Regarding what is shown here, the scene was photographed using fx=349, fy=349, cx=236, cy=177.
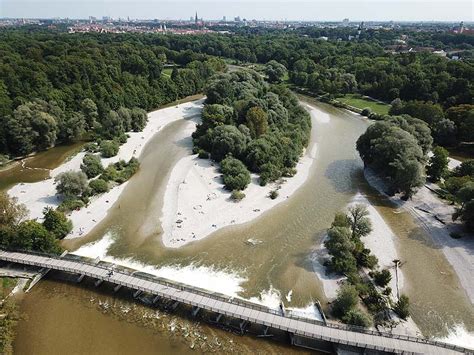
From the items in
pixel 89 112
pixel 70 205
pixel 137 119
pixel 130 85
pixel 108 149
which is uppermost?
pixel 130 85

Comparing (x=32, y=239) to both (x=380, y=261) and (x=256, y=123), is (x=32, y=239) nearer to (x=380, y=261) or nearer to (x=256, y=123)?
(x=380, y=261)

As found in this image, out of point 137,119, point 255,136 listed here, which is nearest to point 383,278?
point 255,136

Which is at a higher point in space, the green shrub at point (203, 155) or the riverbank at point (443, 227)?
the riverbank at point (443, 227)

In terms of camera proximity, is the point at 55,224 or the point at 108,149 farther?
the point at 108,149

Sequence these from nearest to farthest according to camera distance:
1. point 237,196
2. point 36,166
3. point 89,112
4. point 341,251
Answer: point 341,251 < point 237,196 < point 36,166 < point 89,112

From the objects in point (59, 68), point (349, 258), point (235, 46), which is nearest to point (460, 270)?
point (349, 258)

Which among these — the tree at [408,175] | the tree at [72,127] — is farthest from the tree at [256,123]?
the tree at [72,127]

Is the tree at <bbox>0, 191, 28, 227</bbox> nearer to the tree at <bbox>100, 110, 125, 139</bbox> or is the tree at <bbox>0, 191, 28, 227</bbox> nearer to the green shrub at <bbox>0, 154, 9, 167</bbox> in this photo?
the green shrub at <bbox>0, 154, 9, 167</bbox>

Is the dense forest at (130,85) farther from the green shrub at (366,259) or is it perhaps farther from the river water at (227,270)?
the green shrub at (366,259)
